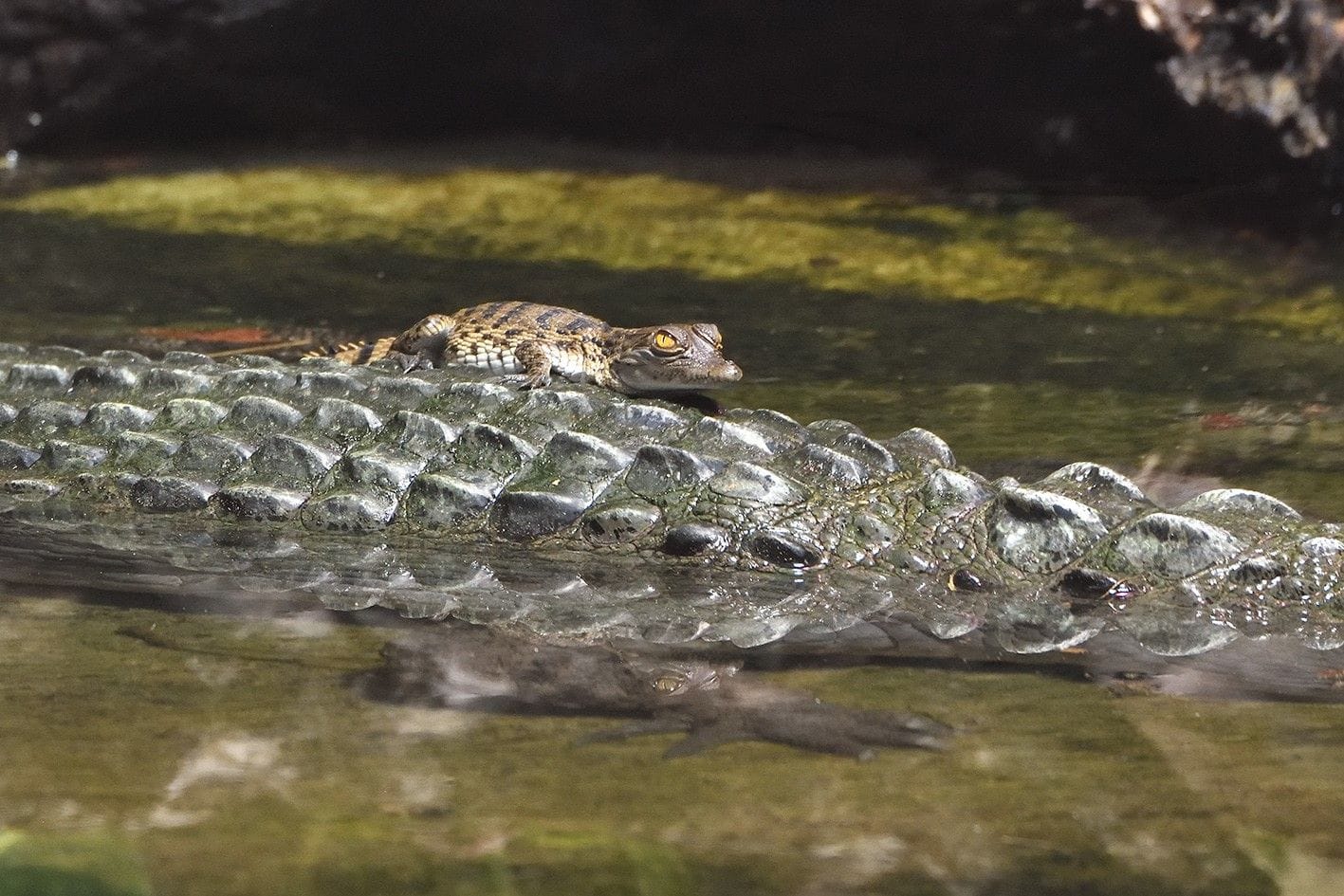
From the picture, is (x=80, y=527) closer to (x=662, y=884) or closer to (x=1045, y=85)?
(x=662, y=884)

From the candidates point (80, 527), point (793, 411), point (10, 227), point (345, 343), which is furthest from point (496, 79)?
point (80, 527)

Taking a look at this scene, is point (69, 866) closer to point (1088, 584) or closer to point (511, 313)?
point (1088, 584)

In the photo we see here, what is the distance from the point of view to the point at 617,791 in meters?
2.09

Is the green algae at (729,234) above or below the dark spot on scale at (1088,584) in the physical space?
above

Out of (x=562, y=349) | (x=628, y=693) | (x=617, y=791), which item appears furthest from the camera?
(x=562, y=349)

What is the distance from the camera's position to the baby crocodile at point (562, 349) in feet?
12.4

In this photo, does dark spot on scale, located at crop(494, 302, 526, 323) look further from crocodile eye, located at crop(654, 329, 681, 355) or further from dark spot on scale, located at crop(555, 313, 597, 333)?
crocodile eye, located at crop(654, 329, 681, 355)

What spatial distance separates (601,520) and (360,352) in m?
1.64

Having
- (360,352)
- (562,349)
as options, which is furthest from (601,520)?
(360,352)

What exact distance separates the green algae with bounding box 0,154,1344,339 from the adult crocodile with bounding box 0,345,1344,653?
213 centimetres

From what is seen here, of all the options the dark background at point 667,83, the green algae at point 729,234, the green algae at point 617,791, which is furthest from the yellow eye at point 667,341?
the dark background at point 667,83

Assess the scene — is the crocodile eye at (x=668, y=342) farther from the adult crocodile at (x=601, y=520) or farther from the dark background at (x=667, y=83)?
the dark background at (x=667, y=83)

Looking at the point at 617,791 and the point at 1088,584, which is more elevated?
the point at 1088,584

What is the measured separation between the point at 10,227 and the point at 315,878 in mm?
4798
